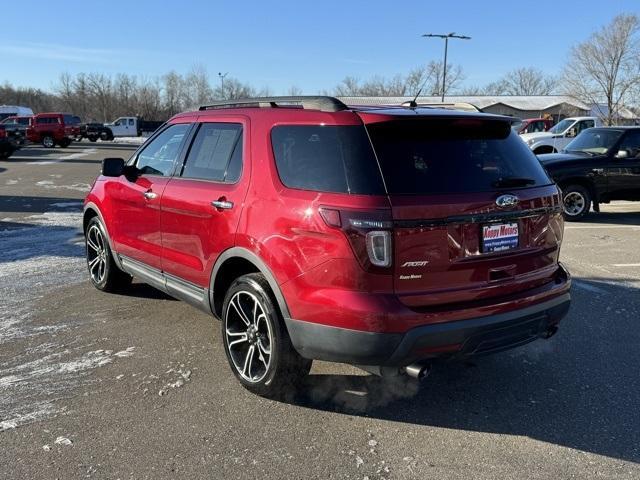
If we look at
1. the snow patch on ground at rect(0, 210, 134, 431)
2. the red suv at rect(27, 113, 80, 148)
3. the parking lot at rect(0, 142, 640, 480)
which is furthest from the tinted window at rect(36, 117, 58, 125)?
the parking lot at rect(0, 142, 640, 480)

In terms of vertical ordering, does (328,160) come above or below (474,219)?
above

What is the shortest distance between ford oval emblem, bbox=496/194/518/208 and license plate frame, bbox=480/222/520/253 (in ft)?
0.35

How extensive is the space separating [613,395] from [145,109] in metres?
90.5

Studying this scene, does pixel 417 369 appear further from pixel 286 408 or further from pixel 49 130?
pixel 49 130

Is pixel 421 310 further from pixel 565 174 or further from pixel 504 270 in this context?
pixel 565 174

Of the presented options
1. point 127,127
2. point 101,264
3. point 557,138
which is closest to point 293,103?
point 101,264

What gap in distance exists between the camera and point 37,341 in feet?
14.5

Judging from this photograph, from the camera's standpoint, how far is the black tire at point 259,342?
3.31 meters

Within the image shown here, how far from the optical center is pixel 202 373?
3.90m

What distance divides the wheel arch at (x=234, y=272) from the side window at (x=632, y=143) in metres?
9.45

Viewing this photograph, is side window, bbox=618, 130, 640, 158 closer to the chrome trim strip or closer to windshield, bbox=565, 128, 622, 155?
windshield, bbox=565, 128, 622, 155

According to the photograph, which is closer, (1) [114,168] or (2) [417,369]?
(2) [417,369]

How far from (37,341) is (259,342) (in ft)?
6.79

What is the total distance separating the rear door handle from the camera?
3571mm
